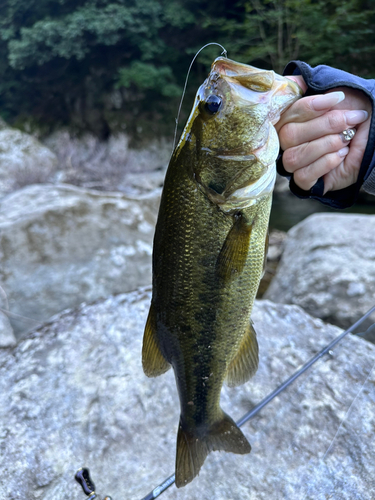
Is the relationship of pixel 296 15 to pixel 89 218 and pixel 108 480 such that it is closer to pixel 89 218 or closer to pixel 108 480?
pixel 89 218

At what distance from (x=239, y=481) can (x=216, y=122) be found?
168 centimetres

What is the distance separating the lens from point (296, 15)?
1009cm

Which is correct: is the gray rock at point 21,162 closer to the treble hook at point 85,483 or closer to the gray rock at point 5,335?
the gray rock at point 5,335

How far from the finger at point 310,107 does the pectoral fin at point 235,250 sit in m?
0.46

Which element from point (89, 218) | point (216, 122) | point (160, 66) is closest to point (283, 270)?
point (89, 218)

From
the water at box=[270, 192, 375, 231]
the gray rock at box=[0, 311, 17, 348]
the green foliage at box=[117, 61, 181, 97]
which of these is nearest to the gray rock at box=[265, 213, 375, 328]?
the gray rock at box=[0, 311, 17, 348]

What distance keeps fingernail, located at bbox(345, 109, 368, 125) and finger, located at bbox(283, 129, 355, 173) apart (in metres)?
0.06

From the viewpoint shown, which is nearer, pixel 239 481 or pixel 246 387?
pixel 239 481

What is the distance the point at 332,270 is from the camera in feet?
10.4

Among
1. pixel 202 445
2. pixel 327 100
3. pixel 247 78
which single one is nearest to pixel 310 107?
pixel 327 100

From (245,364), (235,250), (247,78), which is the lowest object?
(245,364)

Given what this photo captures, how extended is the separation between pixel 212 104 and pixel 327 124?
1.49 feet

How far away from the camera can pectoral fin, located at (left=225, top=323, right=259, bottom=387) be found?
55.2 inches

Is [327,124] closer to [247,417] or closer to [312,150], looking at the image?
[312,150]
